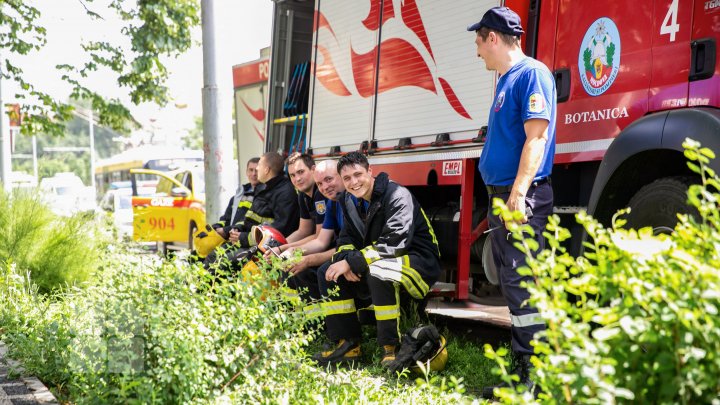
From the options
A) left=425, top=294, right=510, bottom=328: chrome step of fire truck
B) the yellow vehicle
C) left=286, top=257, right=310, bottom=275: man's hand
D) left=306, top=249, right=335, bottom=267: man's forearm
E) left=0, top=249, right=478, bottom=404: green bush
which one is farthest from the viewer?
the yellow vehicle

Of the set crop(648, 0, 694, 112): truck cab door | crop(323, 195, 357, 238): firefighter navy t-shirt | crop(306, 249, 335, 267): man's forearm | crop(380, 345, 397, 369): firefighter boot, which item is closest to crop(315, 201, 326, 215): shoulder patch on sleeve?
crop(323, 195, 357, 238): firefighter navy t-shirt

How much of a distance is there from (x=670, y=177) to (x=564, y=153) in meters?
1.01

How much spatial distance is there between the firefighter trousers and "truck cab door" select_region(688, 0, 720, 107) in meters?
1.88

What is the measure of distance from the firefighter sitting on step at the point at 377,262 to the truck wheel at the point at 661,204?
1.37 metres

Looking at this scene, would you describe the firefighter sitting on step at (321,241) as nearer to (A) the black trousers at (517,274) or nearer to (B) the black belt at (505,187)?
(B) the black belt at (505,187)

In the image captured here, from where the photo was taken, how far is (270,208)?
6.98 m

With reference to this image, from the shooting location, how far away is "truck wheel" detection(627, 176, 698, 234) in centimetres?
389

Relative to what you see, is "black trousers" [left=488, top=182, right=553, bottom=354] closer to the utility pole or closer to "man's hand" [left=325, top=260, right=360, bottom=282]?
"man's hand" [left=325, top=260, right=360, bottom=282]

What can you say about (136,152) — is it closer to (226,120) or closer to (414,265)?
(226,120)

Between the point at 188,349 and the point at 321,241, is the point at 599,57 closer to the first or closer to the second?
the point at 321,241

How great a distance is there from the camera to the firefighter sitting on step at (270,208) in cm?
682

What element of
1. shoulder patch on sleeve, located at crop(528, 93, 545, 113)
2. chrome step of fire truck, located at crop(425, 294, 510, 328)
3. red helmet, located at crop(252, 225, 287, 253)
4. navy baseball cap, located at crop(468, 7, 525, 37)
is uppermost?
navy baseball cap, located at crop(468, 7, 525, 37)

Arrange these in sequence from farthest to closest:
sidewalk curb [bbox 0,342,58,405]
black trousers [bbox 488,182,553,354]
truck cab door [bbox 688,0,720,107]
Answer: black trousers [bbox 488,182,553,354] → sidewalk curb [bbox 0,342,58,405] → truck cab door [bbox 688,0,720,107]

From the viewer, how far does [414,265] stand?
198 inches
